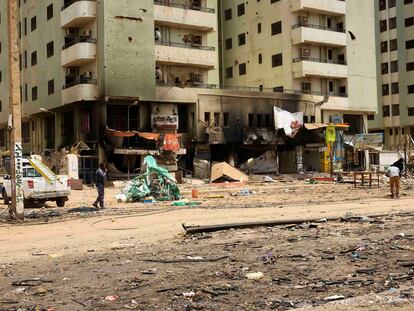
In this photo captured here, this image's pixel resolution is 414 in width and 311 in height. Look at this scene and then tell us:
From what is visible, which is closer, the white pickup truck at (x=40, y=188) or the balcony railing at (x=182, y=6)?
the white pickup truck at (x=40, y=188)

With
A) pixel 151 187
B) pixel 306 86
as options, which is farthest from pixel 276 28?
pixel 151 187

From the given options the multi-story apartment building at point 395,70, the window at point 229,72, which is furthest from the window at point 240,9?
the multi-story apartment building at point 395,70

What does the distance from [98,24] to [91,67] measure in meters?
3.33

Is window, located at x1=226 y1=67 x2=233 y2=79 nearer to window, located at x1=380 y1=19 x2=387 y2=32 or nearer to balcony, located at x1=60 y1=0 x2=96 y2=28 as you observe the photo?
balcony, located at x1=60 y1=0 x2=96 y2=28

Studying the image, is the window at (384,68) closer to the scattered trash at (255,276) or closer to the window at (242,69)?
the window at (242,69)

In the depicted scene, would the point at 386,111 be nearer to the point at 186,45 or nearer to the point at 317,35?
the point at 317,35

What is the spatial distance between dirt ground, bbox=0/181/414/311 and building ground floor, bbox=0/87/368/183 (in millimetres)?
28936

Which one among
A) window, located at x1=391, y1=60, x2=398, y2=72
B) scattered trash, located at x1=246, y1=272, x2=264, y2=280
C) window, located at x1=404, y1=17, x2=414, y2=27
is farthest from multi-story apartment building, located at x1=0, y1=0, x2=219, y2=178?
scattered trash, located at x1=246, y1=272, x2=264, y2=280

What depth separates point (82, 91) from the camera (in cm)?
4375

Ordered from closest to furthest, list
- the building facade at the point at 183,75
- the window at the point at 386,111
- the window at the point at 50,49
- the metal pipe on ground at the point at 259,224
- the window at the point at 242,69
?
1. the metal pipe on ground at the point at 259,224
2. the building facade at the point at 183,75
3. the window at the point at 50,49
4. the window at the point at 242,69
5. the window at the point at 386,111

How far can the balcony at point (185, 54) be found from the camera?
47.1m

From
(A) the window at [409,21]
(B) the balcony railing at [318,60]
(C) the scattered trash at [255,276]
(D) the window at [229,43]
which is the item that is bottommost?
(C) the scattered trash at [255,276]

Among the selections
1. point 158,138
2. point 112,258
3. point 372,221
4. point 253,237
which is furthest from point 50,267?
point 158,138

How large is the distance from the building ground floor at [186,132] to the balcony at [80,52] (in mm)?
3235
